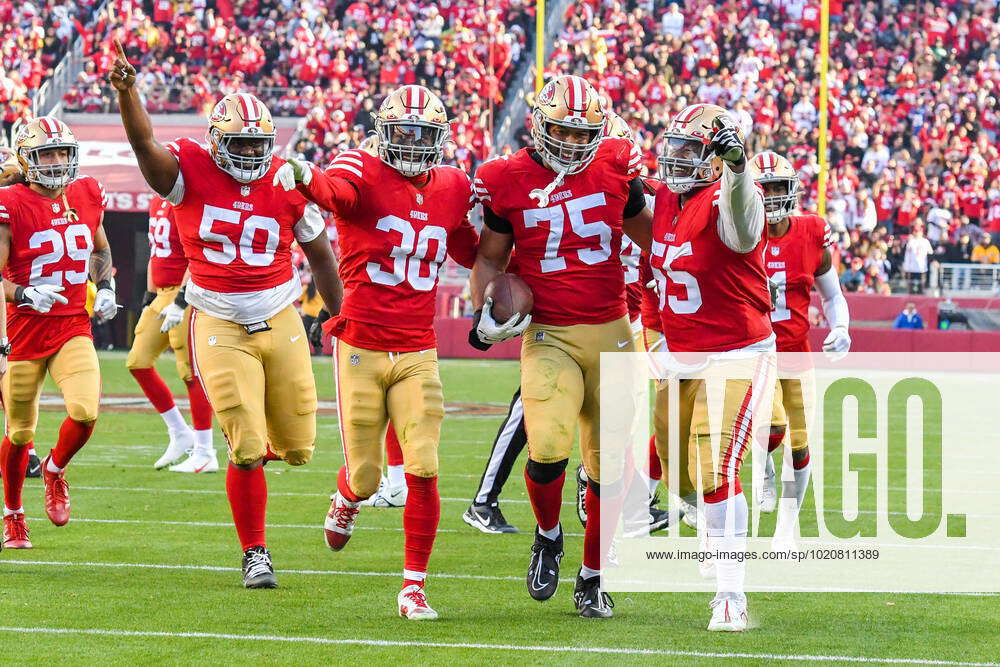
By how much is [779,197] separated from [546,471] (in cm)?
221

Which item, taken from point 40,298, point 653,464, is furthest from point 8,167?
point 653,464

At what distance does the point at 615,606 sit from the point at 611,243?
52.6 inches

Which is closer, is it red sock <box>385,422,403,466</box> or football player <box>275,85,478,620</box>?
football player <box>275,85,478,620</box>

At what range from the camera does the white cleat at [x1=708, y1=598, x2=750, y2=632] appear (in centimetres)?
501

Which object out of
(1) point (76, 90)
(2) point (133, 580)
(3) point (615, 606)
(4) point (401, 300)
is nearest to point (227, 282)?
(4) point (401, 300)

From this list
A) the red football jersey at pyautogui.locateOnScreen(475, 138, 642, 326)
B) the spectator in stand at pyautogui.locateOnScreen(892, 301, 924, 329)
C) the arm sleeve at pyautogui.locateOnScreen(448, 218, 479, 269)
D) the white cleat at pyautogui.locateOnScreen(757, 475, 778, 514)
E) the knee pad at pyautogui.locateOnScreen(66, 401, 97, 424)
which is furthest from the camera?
the spectator in stand at pyautogui.locateOnScreen(892, 301, 924, 329)

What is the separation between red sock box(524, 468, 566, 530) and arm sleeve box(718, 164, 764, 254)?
103 cm

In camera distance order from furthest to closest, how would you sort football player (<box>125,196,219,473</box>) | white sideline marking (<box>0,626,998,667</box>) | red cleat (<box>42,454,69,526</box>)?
football player (<box>125,196,219,473</box>)
red cleat (<box>42,454,69,526</box>)
white sideline marking (<box>0,626,998,667</box>)

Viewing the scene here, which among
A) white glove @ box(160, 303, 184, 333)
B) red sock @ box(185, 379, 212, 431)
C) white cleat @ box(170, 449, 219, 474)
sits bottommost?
white cleat @ box(170, 449, 219, 474)

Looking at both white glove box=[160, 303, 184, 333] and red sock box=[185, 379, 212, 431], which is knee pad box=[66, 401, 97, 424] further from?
red sock box=[185, 379, 212, 431]

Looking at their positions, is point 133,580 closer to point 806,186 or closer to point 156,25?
point 806,186

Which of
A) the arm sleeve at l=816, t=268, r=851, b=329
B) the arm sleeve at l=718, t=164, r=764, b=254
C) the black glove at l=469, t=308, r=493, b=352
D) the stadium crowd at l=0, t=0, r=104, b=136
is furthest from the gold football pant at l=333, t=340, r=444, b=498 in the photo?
the stadium crowd at l=0, t=0, r=104, b=136

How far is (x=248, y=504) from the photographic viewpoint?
5.90 m

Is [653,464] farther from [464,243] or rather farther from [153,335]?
[153,335]
